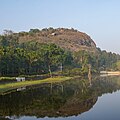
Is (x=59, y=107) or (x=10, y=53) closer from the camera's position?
(x=59, y=107)

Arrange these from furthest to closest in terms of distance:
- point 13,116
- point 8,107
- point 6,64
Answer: point 6,64, point 8,107, point 13,116

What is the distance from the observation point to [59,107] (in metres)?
47.3

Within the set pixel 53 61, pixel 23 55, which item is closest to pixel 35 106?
pixel 23 55

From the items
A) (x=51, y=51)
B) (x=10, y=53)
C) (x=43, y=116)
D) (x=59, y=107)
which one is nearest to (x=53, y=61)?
(x=51, y=51)

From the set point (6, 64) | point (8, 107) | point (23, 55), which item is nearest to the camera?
point (8, 107)

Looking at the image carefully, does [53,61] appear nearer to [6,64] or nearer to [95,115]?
[6,64]

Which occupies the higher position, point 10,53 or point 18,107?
point 10,53

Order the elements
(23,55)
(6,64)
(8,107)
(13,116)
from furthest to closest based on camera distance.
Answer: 1. (23,55)
2. (6,64)
3. (8,107)
4. (13,116)

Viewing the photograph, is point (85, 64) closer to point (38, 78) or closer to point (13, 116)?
point (38, 78)

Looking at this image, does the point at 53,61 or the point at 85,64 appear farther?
the point at 85,64

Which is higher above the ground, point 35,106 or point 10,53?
point 10,53

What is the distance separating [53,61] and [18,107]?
3508 inches

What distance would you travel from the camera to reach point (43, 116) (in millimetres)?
39031

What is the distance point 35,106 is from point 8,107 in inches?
172
